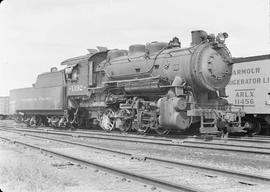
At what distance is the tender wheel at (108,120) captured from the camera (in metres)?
16.2

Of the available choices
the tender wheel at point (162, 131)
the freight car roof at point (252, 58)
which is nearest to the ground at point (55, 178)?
the tender wheel at point (162, 131)

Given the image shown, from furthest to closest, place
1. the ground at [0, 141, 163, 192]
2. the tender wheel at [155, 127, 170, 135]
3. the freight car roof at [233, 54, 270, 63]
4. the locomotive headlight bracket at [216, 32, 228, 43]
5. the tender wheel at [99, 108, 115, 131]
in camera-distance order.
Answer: the tender wheel at [99, 108, 115, 131] → the freight car roof at [233, 54, 270, 63] → the tender wheel at [155, 127, 170, 135] → the locomotive headlight bracket at [216, 32, 228, 43] → the ground at [0, 141, 163, 192]

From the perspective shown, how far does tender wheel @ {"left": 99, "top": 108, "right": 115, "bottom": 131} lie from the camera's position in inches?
639

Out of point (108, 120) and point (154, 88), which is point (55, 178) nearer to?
point (154, 88)

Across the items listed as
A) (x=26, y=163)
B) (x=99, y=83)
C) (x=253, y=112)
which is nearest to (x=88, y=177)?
(x=26, y=163)

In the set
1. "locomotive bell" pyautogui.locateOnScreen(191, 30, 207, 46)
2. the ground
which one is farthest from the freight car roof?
the ground

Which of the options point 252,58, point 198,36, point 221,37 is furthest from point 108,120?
point 252,58

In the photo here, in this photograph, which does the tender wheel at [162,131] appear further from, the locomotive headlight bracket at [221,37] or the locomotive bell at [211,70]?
the locomotive headlight bracket at [221,37]

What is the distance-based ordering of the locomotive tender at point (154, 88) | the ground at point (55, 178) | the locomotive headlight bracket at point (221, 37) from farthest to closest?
the locomotive headlight bracket at point (221, 37) < the locomotive tender at point (154, 88) < the ground at point (55, 178)

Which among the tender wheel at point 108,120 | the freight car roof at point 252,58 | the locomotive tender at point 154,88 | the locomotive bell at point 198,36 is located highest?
the locomotive bell at point 198,36

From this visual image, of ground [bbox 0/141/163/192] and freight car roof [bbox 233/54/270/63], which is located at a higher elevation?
freight car roof [bbox 233/54/270/63]

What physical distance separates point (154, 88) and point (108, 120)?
3221 millimetres

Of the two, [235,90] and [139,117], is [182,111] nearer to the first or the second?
[139,117]

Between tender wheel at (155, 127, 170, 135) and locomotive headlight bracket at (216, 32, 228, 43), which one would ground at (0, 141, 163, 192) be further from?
locomotive headlight bracket at (216, 32, 228, 43)
